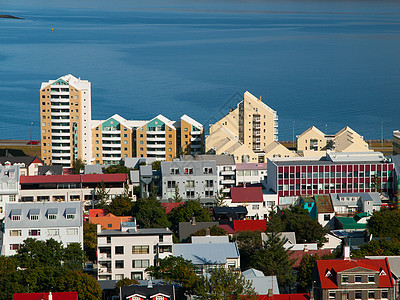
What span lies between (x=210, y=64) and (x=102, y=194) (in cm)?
5783

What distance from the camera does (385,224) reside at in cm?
2164

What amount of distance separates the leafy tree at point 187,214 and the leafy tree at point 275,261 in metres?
4.58

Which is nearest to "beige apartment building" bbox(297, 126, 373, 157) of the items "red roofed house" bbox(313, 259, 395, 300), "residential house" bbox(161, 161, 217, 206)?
"residential house" bbox(161, 161, 217, 206)

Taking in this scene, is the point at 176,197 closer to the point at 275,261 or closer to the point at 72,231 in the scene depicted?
the point at 72,231

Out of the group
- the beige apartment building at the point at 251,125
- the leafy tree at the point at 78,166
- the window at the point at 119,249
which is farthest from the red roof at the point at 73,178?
the window at the point at 119,249

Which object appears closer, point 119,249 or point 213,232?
point 119,249

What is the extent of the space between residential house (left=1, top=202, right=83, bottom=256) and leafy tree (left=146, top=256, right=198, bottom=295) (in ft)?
10.6

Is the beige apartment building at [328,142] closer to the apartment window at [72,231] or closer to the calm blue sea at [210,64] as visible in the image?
the calm blue sea at [210,64]

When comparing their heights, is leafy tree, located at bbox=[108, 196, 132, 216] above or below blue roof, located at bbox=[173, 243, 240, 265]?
above

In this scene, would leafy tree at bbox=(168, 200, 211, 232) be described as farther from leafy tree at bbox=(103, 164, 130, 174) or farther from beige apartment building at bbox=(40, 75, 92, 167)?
beige apartment building at bbox=(40, 75, 92, 167)

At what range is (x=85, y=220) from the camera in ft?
77.6

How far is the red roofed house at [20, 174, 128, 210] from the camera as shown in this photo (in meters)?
26.8

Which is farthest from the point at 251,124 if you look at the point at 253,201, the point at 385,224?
the point at 385,224

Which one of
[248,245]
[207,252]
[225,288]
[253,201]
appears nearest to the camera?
[225,288]
